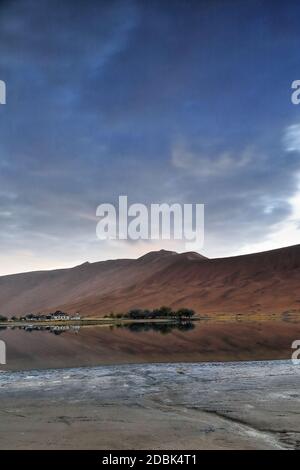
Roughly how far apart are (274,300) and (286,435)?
8558 cm

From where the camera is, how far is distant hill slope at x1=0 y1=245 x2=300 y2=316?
94.8 meters

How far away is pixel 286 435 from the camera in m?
7.79

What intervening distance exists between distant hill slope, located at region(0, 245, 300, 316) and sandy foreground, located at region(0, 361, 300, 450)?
223 ft

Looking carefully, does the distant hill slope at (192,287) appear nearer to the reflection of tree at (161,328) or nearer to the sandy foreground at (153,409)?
the reflection of tree at (161,328)

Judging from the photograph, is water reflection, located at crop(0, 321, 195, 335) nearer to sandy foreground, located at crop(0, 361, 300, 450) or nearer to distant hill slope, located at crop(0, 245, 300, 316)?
sandy foreground, located at crop(0, 361, 300, 450)

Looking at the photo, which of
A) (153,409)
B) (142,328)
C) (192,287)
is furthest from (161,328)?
(192,287)

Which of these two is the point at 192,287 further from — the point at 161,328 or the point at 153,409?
the point at 153,409

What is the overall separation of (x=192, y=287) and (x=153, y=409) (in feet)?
349

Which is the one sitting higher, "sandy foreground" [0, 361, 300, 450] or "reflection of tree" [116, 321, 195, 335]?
"sandy foreground" [0, 361, 300, 450]

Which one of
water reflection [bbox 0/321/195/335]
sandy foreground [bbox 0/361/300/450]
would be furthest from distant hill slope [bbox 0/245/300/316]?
sandy foreground [bbox 0/361/300/450]

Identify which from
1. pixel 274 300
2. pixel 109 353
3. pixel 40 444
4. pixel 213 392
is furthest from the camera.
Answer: pixel 274 300
